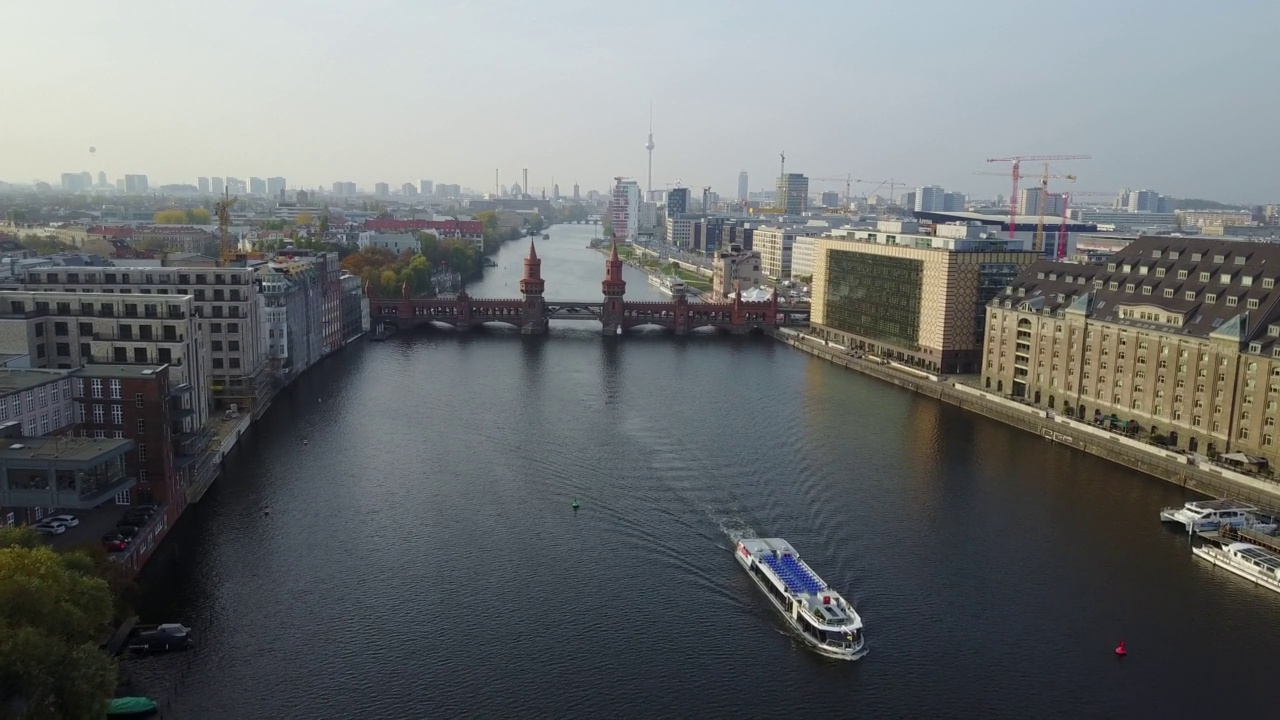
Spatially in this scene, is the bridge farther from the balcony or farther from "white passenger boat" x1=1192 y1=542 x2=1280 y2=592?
"white passenger boat" x1=1192 y1=542 x2=1280 y2=592

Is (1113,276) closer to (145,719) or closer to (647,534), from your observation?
(647,534)

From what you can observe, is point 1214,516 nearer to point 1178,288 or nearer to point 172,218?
point 1178,288

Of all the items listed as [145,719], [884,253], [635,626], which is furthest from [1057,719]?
[884,253]

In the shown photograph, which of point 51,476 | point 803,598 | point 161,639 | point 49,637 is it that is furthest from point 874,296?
point 49,637

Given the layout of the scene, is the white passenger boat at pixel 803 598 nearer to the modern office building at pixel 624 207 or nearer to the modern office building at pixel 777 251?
the modern office building at pixel 777 251

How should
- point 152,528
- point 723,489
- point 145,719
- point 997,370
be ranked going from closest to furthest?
1. point 145,719
2. point 152,528
3. point 723,489
4. point 997,370

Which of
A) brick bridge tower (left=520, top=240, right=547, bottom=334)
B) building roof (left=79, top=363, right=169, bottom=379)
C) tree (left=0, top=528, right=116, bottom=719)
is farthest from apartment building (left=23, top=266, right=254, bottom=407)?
brick bridge tower (left=520, top=240, right=547, bottom=334)
